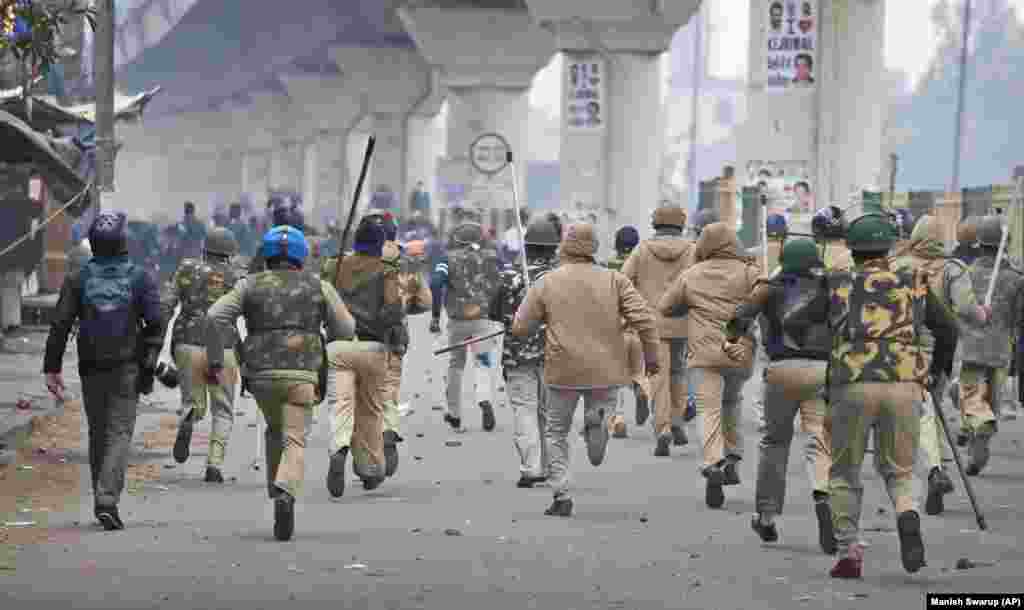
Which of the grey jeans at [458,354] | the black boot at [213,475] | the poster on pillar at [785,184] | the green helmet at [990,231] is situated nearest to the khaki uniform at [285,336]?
the black boot at [213,475]

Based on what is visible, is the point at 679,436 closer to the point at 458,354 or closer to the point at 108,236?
the point at 458,354

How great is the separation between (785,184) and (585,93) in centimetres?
1606

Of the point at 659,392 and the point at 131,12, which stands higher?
the point at 131,12

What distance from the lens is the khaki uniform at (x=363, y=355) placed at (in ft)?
46.6

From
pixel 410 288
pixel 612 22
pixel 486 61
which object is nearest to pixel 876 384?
pixel 410 288

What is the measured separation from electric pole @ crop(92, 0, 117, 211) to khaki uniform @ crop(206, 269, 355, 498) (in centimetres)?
1292

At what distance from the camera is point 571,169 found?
45.2 metres

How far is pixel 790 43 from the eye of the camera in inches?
1186

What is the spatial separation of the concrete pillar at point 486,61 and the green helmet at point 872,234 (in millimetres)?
42362

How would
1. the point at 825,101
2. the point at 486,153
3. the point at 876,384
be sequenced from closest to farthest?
the point at 876,384 < the point at 825,101 < the point at 486,153

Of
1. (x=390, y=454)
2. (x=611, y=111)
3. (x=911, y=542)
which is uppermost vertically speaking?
(x=611, y=111)

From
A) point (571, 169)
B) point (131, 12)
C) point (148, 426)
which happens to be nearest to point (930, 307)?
point (148, 426)

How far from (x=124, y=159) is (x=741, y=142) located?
98679 millimetres

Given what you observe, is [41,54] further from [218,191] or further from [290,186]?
[218,191]
